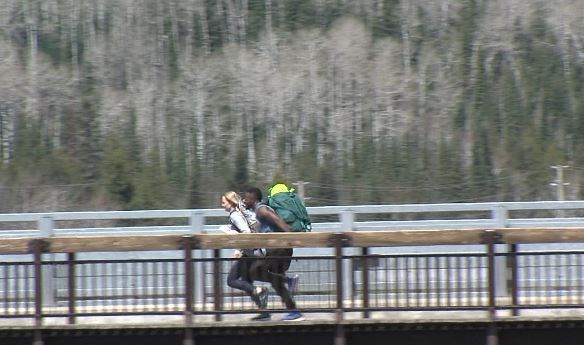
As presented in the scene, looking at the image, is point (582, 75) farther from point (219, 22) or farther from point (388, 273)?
point (388, 273)

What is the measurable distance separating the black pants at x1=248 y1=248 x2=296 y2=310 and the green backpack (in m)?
0.59

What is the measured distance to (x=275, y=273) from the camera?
407 inches

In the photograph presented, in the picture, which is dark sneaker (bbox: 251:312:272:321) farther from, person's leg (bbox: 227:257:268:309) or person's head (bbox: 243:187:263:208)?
person's head (bbox: 243:187:263:208)

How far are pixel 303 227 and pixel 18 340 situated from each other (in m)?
3.02

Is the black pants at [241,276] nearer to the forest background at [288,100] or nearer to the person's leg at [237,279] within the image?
the person's leg at [237,279]

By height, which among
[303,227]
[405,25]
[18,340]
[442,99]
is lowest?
[18,340]

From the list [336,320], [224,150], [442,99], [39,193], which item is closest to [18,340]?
[336,320]

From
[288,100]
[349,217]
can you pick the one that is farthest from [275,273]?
[288,100]

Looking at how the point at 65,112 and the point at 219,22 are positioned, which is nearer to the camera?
the point at 65,112

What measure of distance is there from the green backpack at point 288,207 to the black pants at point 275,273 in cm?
59

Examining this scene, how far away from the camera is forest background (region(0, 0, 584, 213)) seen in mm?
63031

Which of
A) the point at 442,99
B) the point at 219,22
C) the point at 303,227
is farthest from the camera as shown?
the point at 219,22

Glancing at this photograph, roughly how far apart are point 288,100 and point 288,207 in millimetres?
59506

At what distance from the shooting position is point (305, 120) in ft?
226
